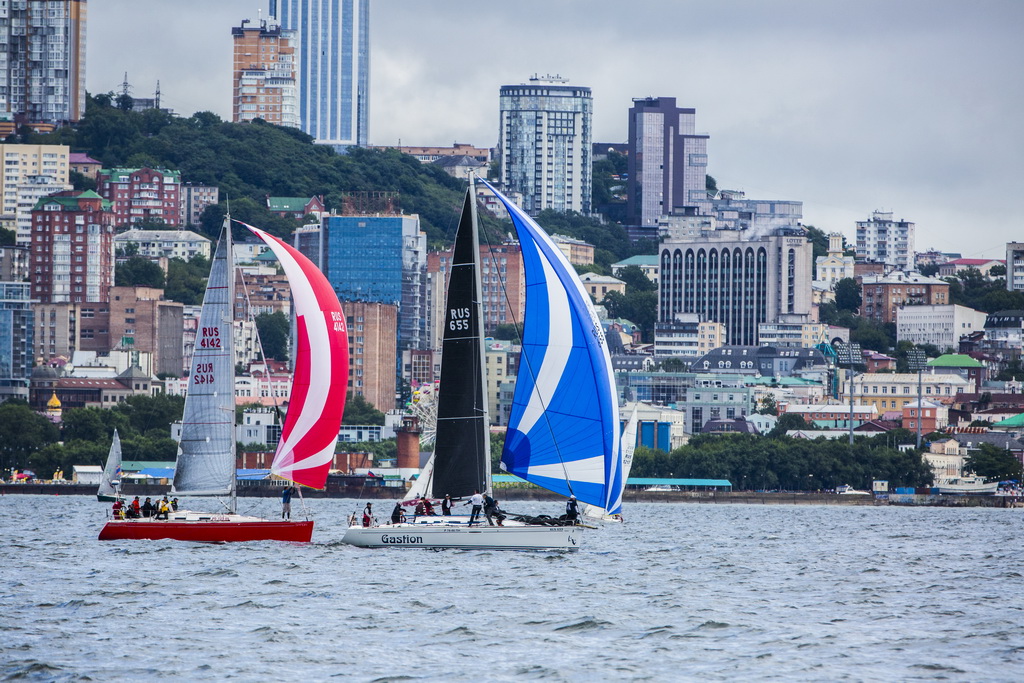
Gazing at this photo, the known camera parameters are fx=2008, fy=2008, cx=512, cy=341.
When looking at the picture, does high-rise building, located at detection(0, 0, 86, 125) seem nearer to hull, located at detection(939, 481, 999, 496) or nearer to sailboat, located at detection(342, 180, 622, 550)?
hull, located at detection(939, 481, 999, 496)

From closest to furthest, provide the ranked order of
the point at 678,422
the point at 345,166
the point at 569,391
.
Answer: the point at 569,391
the point at 678,422
the point at 345,166

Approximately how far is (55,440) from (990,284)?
3908 inches

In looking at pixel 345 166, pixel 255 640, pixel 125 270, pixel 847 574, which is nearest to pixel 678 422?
pixel 125 270

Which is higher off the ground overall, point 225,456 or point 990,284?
point 990,284

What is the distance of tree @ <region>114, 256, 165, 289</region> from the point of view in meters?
142

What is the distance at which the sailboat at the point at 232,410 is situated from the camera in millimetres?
33062

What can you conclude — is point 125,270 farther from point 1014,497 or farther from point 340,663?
point 340,663

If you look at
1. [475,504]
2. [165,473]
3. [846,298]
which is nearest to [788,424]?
[165,473]

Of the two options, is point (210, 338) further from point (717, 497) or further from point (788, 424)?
point (788, 424)

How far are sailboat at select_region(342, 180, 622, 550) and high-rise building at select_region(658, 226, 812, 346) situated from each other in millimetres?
122648

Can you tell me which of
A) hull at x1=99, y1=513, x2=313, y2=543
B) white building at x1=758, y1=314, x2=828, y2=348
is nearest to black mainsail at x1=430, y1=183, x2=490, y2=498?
hull at x1=99, y1=513, x2=313, y2=543

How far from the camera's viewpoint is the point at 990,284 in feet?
569

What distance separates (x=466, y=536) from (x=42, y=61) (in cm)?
14338

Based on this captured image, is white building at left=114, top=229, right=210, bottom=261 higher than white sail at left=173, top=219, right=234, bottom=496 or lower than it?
higher
